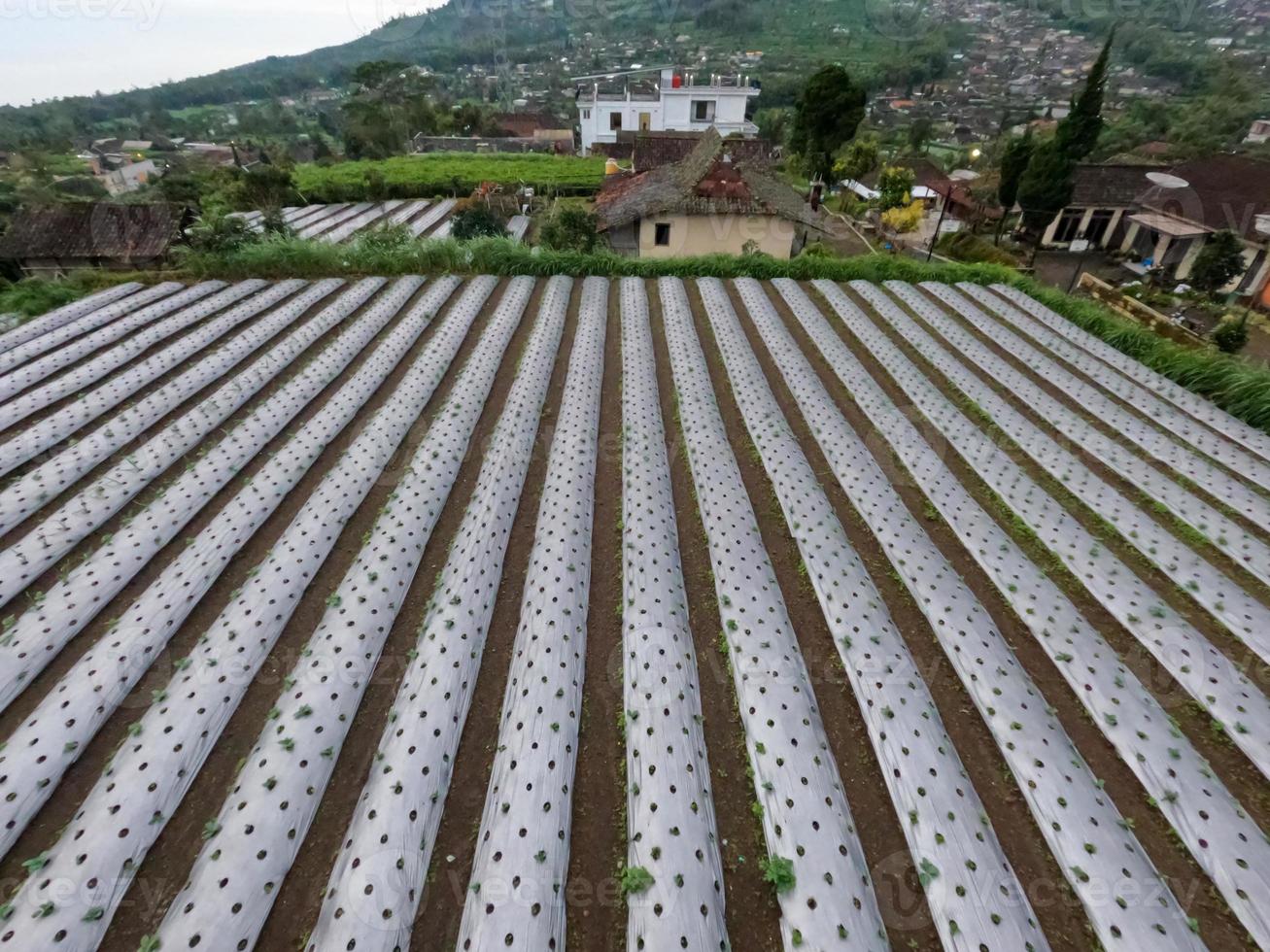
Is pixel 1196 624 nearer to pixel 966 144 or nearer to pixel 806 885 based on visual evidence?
pixel 806 885

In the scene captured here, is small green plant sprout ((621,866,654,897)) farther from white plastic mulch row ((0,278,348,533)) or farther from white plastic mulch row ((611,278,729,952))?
white plastic mulch row ((0,278,348,533))

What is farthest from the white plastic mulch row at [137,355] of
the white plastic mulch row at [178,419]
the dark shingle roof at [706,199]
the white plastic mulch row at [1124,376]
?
the white plastic mulch row at [1124,376]

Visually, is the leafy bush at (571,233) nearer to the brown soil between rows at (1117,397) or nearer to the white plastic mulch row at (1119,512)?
the white plastic mulch row at (1119,512)

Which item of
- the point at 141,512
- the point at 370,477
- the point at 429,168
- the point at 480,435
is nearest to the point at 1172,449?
the point at 480,435

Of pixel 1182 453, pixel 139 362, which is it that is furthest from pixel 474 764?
pixel 139 362

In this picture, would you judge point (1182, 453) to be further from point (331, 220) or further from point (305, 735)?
point (331, 220)
